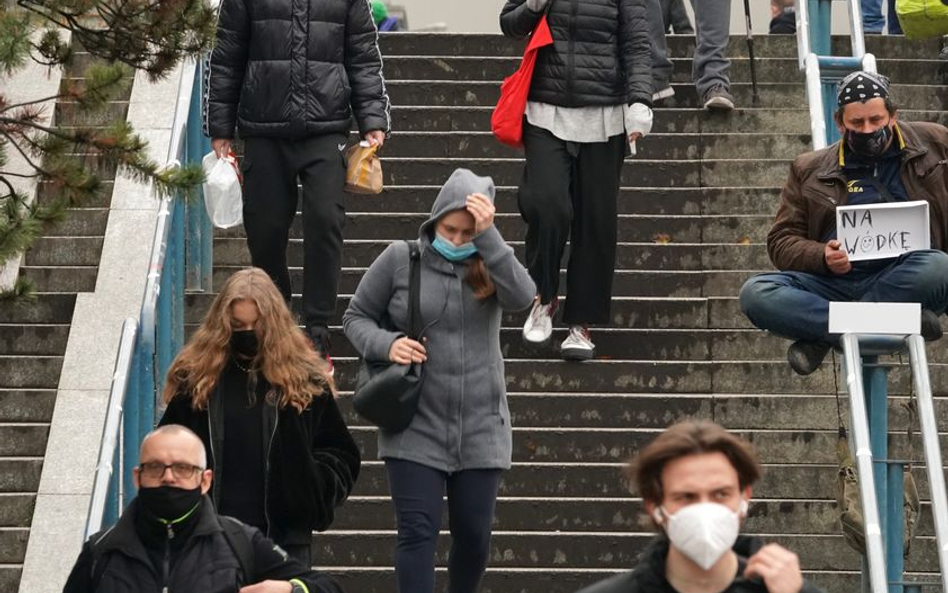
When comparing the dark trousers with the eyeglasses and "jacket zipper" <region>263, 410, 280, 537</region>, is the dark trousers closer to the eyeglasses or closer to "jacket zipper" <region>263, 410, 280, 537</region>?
"jacket zipper" <region>263, 410, 280, 537</region>

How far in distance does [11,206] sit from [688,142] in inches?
263

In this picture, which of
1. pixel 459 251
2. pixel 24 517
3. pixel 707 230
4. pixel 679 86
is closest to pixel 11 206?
pixel 459 251

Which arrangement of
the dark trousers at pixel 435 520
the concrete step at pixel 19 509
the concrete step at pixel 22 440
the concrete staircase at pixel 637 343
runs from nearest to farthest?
the dark trousers at pixel 435 520 < the concrete staircase at pixel 637 343 < the concrete step at pixel 19 509 < the concrete step at pixel 22 440

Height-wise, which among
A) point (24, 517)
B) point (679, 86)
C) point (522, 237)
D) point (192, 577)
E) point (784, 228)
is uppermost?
point (679, 86)

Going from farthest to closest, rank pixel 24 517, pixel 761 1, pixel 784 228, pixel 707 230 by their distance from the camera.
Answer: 1. pixel 761 1
2. pixel 707 230
3. pixel 24 517
4. pixel 784 228

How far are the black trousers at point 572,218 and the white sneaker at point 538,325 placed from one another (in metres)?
0.05

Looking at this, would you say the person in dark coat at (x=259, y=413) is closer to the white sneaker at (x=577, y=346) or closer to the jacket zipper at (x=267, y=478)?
the jacket zipper at (x=267, y=478)

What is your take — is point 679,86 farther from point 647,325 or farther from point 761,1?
point 761,1

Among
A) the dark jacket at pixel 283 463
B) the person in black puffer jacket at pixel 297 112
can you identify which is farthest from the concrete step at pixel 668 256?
the dark jacket at pixel 283 463

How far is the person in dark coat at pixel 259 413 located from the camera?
8016mm

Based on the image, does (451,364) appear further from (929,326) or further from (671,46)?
(671,46)

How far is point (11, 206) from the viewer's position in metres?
7.38

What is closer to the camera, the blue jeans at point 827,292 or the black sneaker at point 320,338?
the blue jeans at point 827,292

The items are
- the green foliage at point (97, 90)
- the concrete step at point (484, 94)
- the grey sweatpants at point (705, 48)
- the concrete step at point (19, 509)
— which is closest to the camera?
the green foliage at point (97, 90)
